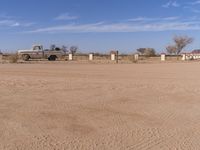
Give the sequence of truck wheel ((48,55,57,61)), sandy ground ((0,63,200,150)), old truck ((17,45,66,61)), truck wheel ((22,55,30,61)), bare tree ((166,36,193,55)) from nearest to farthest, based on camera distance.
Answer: sandy ground ((0,63,200,150)) → truck wheel ((22,55,30,61)) → old truck ((17,45,66,61)) → truck wheel ((48,55,57,61)) → bare tree ((166,36,193,55))

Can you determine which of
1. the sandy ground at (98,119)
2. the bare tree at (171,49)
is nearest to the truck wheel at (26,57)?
the sandy ground at (98,119)

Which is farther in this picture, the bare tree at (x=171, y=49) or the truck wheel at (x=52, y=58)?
the bare tree at (x=171, y=49)

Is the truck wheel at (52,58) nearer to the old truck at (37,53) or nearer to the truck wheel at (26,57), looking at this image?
the old truck at (37,53)

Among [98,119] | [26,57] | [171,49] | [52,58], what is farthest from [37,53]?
[171,49]

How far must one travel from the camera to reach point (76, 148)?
6.74 metres

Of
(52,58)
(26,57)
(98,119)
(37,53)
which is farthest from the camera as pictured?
(52,58)

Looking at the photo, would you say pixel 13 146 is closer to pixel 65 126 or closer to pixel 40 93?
pixel 65 126

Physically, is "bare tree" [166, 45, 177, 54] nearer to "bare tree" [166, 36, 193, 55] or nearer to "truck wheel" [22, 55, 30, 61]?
"bare tree" [166, 36, 193, 55]

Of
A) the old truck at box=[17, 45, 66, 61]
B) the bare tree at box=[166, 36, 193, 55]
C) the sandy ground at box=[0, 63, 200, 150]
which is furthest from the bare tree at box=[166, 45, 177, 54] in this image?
the sandy ground at box=[0, 63, 200, 150]

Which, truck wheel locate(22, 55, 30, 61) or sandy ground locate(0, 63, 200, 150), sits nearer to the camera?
sandy ground locate(0, 63, 200, 150)

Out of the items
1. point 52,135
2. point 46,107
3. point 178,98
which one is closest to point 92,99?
point 46,107

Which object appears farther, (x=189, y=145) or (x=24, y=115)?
(x=24, y=115)

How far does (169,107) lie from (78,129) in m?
3.78

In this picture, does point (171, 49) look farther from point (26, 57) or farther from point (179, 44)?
point (26, 57)
